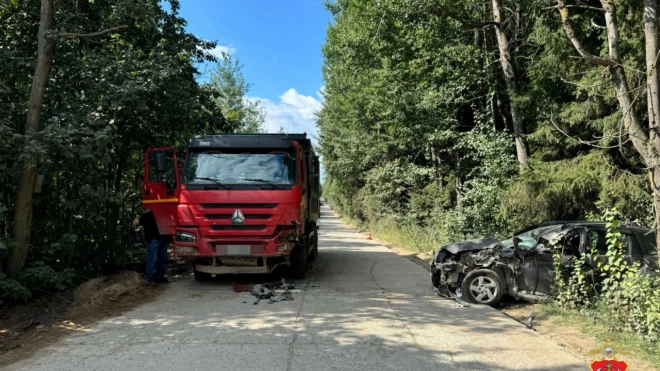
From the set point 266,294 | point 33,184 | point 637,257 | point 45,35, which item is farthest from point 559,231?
point 45,35

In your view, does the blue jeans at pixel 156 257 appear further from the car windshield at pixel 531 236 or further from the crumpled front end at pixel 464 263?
the car windshield at pixel 531 236

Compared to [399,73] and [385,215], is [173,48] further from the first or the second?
[385,215]

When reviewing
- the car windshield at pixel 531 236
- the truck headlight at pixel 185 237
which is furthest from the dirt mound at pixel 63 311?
the car windshield at pixel 531 236

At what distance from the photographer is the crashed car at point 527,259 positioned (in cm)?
721

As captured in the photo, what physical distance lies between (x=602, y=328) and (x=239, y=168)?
657 centimetres

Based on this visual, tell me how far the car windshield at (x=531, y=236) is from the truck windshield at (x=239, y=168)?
436 cm

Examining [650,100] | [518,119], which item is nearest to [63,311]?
[650,100]

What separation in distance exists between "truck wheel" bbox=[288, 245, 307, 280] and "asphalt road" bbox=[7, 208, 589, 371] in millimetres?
1358

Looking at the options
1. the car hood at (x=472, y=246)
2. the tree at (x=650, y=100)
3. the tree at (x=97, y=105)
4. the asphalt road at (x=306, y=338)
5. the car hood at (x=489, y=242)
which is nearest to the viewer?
the asphalt road at (x=306, y=338)

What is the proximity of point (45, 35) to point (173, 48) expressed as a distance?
11.2 feet

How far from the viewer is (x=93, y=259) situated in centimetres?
957

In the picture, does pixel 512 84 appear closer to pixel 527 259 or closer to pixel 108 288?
pixel 527 259

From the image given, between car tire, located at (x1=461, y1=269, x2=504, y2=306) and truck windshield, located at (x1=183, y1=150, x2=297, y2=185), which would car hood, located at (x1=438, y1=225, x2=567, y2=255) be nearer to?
car tire, located at (x1=461, y1=269, x2=504, y2=306)

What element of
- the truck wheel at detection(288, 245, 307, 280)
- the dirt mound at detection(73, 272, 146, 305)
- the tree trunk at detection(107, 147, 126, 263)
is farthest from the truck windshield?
the tree trunk at detection(107, 147, 126, 263)
